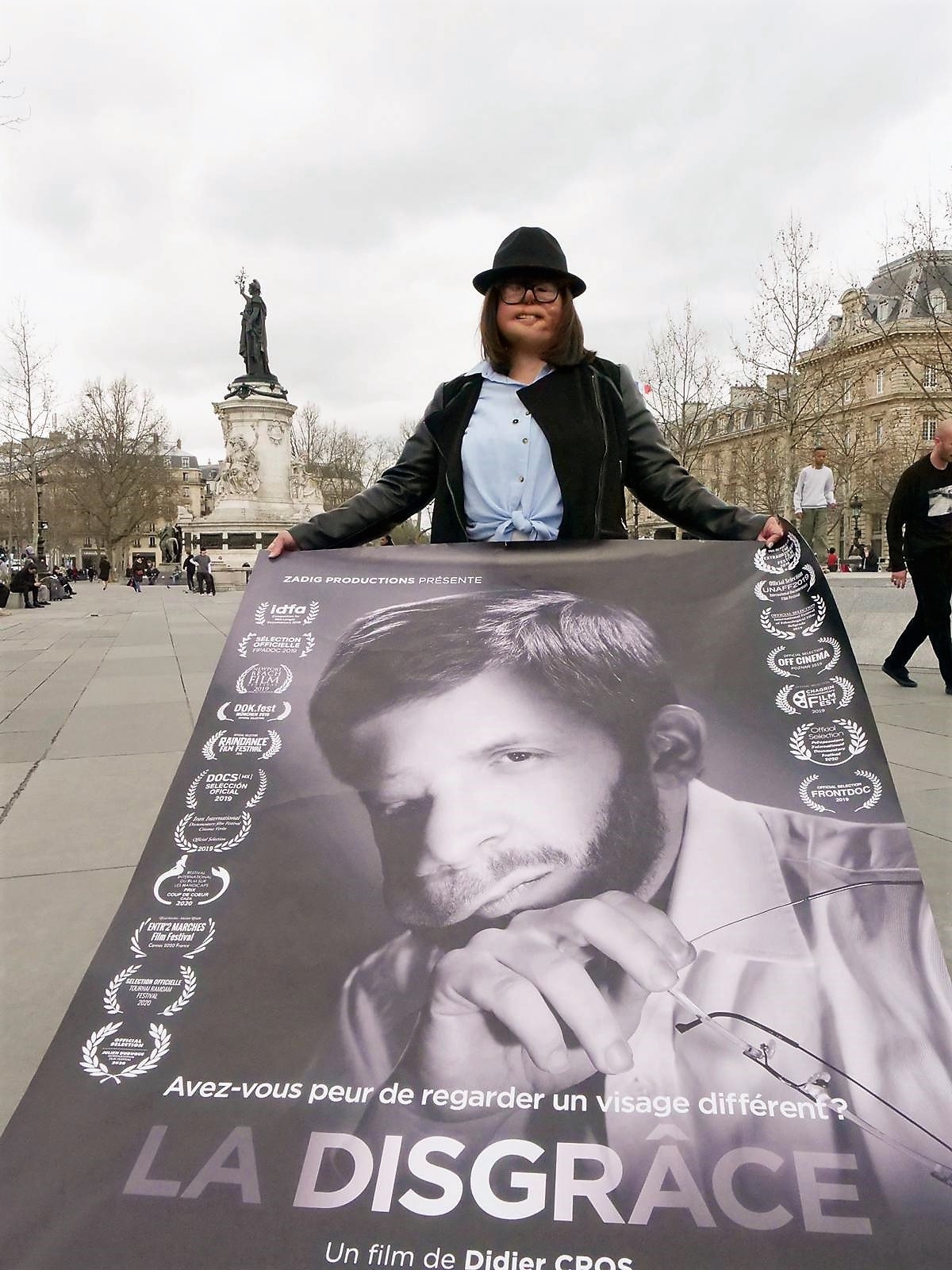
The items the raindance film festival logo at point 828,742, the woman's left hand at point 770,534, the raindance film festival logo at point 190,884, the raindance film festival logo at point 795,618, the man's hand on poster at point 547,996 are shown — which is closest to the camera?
the man's hand on poster at point 547,996

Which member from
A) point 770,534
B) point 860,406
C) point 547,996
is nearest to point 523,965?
point 547,996

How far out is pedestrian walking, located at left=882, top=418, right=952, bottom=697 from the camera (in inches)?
254

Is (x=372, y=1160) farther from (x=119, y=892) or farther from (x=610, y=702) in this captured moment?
(x=119, y=892)

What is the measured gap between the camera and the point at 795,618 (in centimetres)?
225

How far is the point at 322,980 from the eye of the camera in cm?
165

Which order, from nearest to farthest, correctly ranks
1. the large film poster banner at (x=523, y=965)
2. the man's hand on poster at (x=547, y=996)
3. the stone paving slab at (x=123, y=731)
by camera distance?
the large film poster banner at (x=523, y=965), the man's hand on poster at (x=547, y=996), the stone paving slab at (x=123, y=731)

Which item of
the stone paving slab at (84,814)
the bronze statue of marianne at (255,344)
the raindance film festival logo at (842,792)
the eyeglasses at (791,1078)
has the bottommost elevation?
the stone paving slab at (84,814)

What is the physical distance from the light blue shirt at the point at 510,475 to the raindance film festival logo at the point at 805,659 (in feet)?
2.29

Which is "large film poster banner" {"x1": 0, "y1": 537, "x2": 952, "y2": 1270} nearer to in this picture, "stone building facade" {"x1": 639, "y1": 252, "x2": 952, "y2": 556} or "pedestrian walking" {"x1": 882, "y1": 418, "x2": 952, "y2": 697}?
"pedestrian walking" {"x1": 882, "y1": 418, "x2": 952, "y2": 697}

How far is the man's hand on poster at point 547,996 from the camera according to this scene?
1.51 meters

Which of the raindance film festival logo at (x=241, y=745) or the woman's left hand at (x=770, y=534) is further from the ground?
the woman's left hand at (x=770, y=534)

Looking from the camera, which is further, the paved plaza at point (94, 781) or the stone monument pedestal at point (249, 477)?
the stone monument pedestal at point (249, 477)

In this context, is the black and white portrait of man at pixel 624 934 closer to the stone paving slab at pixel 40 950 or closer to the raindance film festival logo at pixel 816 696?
the raindance film festival logo at pixel 816 696

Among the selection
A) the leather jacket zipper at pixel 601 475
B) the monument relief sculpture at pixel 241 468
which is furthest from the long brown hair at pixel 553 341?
the monument relief sculpture at pixel 241 468
